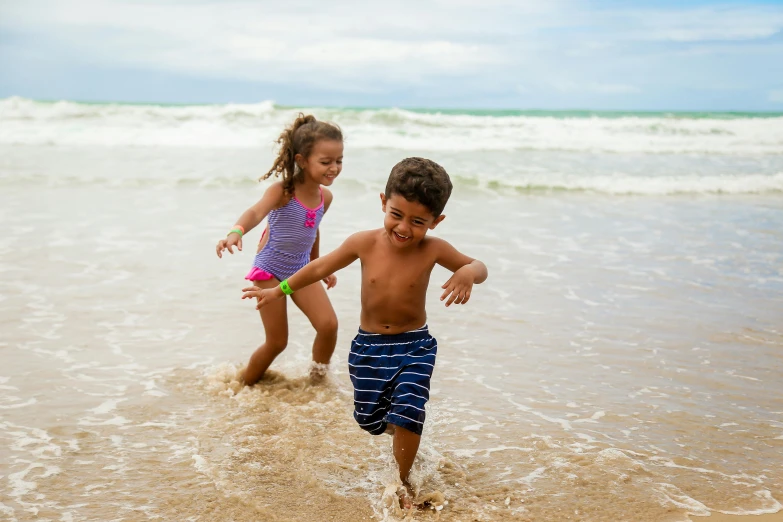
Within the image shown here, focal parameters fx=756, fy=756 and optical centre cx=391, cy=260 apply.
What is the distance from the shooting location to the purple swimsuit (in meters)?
4.77

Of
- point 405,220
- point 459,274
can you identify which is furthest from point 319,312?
point 459,274

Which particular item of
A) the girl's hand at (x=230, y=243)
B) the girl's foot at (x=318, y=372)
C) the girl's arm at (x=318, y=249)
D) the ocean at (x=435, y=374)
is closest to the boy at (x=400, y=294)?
the ocean at (x=435, y=374)

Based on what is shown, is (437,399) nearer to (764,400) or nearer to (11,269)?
(764,400)

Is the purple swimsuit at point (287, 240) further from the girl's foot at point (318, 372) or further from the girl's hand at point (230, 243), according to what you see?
the girl's foot at point (318, 372)

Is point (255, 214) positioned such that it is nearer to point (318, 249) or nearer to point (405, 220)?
point (318, 249)

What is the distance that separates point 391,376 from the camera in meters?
3.42

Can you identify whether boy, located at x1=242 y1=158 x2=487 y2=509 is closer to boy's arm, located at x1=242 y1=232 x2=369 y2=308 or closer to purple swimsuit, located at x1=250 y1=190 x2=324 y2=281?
boy's arm, located at x1=242 y1=232 x2=369 y2=308

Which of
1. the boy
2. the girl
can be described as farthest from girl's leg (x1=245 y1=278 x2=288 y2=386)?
the boy

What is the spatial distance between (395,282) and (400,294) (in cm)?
6

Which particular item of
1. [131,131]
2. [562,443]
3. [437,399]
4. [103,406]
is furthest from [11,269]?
[131,131]

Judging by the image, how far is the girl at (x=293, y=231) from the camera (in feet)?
15.4

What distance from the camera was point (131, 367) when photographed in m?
5.16

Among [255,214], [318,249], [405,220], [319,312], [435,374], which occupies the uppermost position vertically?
[405,220]

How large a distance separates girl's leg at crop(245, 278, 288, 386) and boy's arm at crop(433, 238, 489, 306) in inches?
62.7
